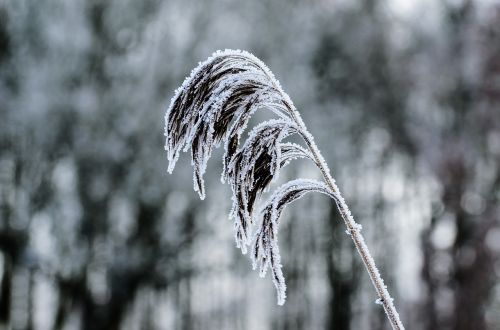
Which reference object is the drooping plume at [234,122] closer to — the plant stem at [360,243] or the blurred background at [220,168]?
the plant stem at [360,243]

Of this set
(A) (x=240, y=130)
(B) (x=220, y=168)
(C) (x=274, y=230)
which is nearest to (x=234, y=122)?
(A) (x=240, y=130)

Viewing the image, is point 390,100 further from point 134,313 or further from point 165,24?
point 134,313

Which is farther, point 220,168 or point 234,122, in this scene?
point 220,168

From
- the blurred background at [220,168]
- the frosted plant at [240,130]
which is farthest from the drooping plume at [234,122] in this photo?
the blurred background at [220,168]

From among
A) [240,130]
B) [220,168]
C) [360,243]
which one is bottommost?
[360,243]

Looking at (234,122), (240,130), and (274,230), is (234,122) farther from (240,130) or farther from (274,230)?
(274,230)

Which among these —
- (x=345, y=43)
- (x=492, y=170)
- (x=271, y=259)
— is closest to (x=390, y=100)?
(x=345, y=43)

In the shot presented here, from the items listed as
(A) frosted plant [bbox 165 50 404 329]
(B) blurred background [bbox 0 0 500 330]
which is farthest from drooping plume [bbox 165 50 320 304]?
(B) blurred background [bbox 0 0 500 330]
